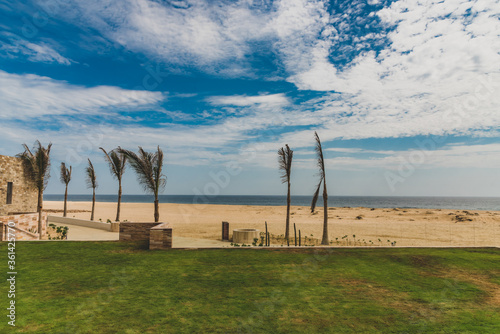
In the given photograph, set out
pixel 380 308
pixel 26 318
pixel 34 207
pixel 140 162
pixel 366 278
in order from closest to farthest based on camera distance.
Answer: pixel 26 318 → pixel 380 308 → pixel 366 278 → pixel 140 162 → pixel 34 207

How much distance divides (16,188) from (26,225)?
7784 millimetres

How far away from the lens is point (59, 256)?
32.6 feet

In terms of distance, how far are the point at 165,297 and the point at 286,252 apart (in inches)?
226

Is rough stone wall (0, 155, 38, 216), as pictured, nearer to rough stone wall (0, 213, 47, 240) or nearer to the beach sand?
rough stone wall (0, 213, 47, 240)

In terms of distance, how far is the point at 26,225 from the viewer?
1555 cm

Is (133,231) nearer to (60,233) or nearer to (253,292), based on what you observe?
(60,233)

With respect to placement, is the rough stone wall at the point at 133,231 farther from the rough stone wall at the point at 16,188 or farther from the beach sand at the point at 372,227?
the rough stone wall at the point at 16,188

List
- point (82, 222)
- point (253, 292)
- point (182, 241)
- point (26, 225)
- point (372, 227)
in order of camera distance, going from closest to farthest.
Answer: point (253, 292), point (182, 241), point (26, 225), point (82, 222), point (372, 227)

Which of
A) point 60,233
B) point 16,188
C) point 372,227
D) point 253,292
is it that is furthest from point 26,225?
point 372,227

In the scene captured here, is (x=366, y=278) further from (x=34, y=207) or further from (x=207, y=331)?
(x=34, y=207)

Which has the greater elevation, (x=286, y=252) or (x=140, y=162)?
(x=140, y=162)

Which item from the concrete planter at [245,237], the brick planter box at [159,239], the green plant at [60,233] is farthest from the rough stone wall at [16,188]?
the concrete planter at [245,237]

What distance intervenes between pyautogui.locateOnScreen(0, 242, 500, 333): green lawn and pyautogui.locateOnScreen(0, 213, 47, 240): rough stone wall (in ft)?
12.3

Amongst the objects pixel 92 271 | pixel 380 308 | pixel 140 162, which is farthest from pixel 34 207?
pixel 380 308
